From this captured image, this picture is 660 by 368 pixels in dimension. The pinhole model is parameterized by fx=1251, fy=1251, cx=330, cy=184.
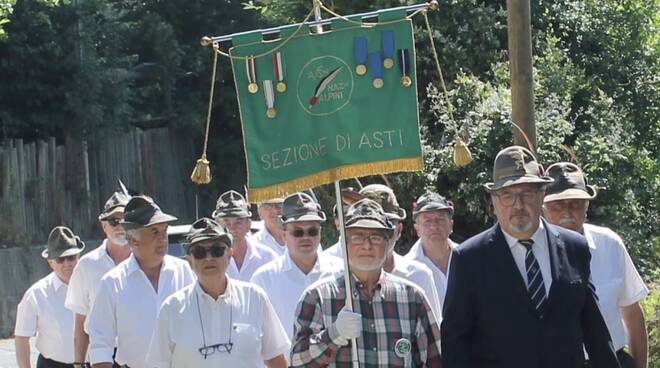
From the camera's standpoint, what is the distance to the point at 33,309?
955 cm

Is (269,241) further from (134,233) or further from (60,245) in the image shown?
(134,233)

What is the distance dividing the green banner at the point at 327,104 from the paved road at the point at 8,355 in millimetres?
8666

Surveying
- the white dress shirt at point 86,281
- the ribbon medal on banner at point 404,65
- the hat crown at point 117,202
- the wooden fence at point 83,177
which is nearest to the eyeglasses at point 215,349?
the ribbon medal on banner at point 404,65

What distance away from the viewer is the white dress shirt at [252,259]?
9250mm

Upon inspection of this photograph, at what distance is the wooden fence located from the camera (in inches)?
802

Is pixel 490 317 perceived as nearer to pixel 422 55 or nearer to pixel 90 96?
pixel 422 55

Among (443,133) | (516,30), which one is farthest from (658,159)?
(516,30)

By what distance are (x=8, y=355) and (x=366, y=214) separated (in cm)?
983

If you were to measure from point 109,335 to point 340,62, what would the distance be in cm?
231

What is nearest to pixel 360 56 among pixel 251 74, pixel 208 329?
pixel 251 74

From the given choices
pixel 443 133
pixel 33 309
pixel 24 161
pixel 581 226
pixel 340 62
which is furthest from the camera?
pixel 24 161

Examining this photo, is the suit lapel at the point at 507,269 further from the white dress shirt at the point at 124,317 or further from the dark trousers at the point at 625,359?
the white dress shirt at the point at 124,317

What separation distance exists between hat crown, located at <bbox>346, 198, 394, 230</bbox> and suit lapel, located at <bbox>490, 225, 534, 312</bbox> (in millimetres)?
754

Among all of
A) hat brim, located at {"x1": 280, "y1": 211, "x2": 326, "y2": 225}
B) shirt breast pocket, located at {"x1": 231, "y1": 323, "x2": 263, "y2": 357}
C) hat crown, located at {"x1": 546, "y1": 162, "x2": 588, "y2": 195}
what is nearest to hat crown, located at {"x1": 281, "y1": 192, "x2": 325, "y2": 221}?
hat brim, located at {"x1": 280, "y1": 211, "x2": 326, "y2": 225}
